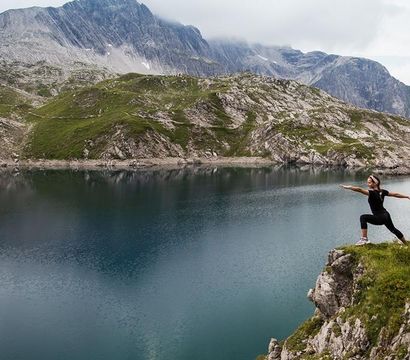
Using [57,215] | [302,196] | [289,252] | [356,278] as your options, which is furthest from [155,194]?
[356,278]

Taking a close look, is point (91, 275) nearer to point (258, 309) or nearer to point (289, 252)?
point (258, 309)

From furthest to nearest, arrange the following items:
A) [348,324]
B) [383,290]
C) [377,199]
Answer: [348,324] < [377,199] < [383,290]

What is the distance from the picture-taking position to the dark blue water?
6072cm

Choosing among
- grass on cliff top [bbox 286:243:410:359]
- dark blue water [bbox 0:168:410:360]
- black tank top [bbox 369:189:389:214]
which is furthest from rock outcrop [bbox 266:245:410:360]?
dark blue water [bbox 0:168:410:360]

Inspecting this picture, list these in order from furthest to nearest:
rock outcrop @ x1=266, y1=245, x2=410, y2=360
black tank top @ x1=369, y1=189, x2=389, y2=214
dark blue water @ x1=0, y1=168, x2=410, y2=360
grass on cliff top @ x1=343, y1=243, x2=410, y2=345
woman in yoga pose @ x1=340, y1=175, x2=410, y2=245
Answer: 1. dark blue water @ x1=0, y1=168, x2=410, y2=360
2. black tank top @ x1=369, y1=189, x2=389, y2=214
3. woman in yoga pose @ x1=340, y1=175, x2=410, y2=245
4. grass on cliff top @ x1=343, y1=243, x2=410, y2=345
5. rock outcrop @ x1=266, y1=245, x2=410, y2=360

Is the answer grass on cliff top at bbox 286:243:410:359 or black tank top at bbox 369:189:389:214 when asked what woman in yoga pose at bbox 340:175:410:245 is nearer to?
black tank top at bbox 369:189:389:214

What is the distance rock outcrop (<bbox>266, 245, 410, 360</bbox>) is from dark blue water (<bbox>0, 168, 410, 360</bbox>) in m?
20.9

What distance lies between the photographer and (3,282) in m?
82.8

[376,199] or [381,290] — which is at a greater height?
[376,199]

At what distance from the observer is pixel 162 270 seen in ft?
291

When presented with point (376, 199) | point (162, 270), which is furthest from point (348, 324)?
point (162, 270)

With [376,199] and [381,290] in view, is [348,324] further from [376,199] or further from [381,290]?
[376,199]

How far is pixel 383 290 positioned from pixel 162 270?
64.3 meters

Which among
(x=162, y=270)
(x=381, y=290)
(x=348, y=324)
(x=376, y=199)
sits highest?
(x=376, y=199)
